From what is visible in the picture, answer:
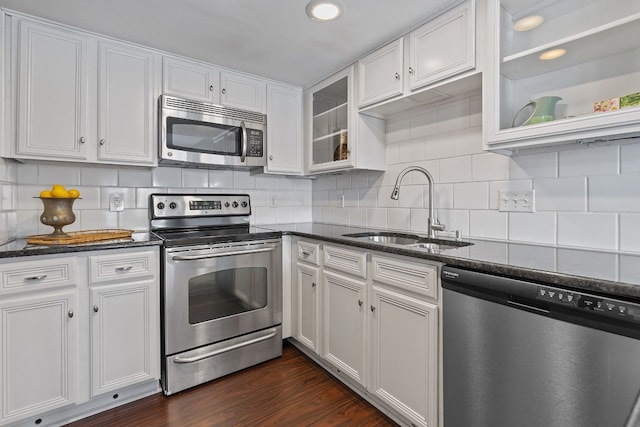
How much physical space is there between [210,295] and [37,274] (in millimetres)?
852

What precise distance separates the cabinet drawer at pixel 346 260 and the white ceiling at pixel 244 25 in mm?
1295

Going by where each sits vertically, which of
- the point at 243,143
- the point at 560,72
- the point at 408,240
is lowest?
the point at 408,240

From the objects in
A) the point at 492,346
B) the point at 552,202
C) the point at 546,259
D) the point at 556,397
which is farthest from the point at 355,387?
the point at 552,202

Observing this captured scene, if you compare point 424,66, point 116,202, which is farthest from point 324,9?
point 116,202

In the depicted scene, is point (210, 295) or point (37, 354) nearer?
point (37, 354)

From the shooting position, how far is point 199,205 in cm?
248

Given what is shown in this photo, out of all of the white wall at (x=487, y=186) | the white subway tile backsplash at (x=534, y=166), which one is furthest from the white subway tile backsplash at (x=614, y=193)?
the white subway tile backsplash at (x=534, y=166)

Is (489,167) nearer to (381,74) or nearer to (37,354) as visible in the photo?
(381,74)

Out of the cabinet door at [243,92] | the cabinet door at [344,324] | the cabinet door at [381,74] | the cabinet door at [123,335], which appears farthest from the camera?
the cabinet door at [243,92]

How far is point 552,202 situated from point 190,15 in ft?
6.89

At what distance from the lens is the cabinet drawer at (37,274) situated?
1.46 m

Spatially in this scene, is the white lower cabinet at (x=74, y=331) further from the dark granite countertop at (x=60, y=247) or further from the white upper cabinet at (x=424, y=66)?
the white upper cabinet at (x=424, y=66)

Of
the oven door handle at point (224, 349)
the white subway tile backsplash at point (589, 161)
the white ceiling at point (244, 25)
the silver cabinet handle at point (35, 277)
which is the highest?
the white ceiling at point (244, 25)

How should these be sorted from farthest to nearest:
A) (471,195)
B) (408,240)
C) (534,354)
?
(408,240)
(471,195)
(534,354)
